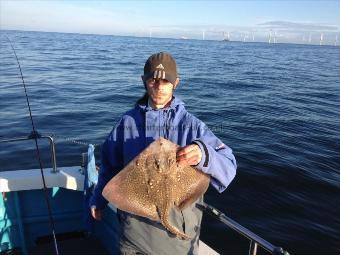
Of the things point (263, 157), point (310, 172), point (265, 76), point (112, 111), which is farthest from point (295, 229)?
point (265, 76)

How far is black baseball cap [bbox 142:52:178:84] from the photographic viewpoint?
3.05 m

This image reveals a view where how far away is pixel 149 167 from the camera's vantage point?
292 centimetres

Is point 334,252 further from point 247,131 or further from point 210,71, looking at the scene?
point 210,71

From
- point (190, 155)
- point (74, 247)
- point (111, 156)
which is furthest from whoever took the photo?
point (74, 247)

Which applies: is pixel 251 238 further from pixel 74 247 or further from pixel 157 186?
pixel 74 247

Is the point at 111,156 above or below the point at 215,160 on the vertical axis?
below

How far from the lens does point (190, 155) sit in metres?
2.69

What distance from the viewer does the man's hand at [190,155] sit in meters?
2.69

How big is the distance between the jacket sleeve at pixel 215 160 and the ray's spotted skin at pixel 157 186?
0.43ft

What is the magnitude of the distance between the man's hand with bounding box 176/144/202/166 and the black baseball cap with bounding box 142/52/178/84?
73 centimetres

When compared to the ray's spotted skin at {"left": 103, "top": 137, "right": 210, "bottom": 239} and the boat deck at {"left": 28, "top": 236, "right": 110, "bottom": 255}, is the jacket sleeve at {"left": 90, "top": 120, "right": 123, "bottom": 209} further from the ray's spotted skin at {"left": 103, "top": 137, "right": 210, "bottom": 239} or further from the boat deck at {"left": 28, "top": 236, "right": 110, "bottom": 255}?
the boat deck at {"left": 28, "top": 236, "right": 110, "bottom": 255}

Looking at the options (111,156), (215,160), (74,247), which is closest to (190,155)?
(215,160)

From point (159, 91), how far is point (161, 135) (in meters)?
0.42

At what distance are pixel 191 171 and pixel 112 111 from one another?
1622cm
